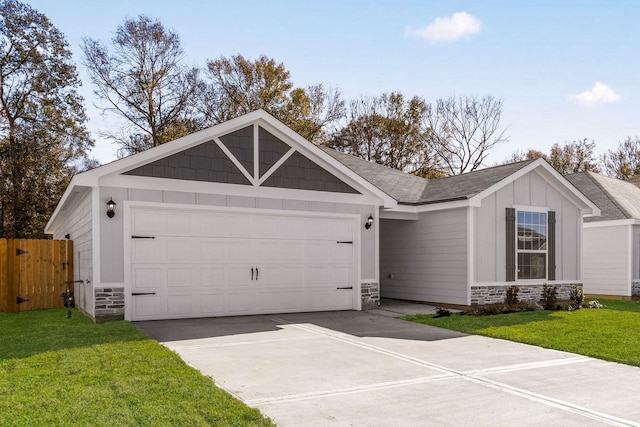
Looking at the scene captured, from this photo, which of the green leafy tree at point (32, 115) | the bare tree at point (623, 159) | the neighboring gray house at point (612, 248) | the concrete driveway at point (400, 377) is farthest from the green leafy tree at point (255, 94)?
the bare tree at point (623, 159)

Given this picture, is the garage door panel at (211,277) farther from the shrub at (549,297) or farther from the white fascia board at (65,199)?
the shrub at (549,297)

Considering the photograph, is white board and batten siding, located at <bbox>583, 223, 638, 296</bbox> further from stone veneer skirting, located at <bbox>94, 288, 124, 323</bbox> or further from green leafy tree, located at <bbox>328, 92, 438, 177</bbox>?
stone veneer skirting, located at <bbox>94, 288, 124, 323</bbox>

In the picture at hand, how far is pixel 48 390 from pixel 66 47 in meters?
22.7

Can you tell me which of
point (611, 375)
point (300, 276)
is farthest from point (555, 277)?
point (611, 375)

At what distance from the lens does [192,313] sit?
1002 cm

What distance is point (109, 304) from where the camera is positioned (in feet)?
30.1

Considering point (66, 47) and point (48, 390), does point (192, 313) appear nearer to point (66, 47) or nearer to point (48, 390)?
point (48, 390)

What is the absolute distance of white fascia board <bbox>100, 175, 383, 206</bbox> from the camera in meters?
9.44

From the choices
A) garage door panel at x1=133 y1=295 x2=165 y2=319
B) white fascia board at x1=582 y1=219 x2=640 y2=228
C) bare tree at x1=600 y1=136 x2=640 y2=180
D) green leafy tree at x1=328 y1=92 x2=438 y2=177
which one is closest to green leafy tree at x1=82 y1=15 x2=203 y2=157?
green leafy tree at x1=328 y1=92 x2=438 y2=177

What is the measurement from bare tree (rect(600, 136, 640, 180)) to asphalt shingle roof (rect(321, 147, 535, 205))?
28.3 metres

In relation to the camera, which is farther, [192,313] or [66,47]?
[66,47]

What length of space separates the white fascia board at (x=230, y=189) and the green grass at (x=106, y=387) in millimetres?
2959

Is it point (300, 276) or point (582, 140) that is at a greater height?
point (582, 140)

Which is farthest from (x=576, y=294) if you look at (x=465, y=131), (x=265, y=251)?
(x=465, y=131)
